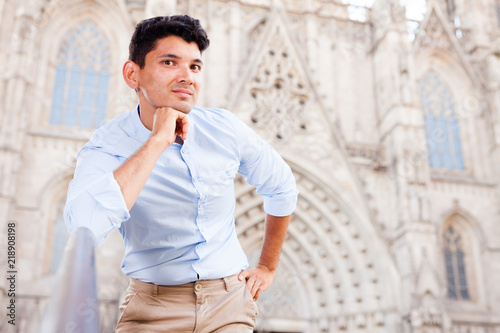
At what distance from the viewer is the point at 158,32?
166 centimetres

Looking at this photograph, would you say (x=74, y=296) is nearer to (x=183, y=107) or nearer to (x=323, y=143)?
(x=183, y=107)

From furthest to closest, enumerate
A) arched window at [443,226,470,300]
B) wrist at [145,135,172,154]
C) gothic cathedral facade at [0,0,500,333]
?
1. arched window at [443,226,470,300]
2. gothic cathedral facade at [0,0,500,333]
3. wrist at [145,135,172,154]

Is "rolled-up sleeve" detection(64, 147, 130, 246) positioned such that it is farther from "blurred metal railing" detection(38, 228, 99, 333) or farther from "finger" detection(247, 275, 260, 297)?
"finger" detection(247, 275, 260, 297)

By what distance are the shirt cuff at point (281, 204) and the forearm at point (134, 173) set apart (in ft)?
2.22

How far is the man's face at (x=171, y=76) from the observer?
1.62 metres

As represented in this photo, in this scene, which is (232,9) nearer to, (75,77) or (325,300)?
(75,77)

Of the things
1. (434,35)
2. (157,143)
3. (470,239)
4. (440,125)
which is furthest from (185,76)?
(434,35)

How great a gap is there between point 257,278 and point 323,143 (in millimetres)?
10684

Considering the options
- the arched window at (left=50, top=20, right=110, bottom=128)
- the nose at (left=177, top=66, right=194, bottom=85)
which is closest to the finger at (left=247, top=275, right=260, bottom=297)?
the nose at (left=177, top=66, right=194, bottom=85)

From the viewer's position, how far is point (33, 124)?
1184 cm

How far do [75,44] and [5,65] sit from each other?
182cm

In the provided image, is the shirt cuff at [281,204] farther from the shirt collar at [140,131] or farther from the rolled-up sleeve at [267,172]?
the shirt collar at [140,131]

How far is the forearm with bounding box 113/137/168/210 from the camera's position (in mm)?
Result: 1247

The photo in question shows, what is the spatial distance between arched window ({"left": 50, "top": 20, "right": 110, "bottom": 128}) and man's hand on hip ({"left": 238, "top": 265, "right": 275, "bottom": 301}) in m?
11.1
